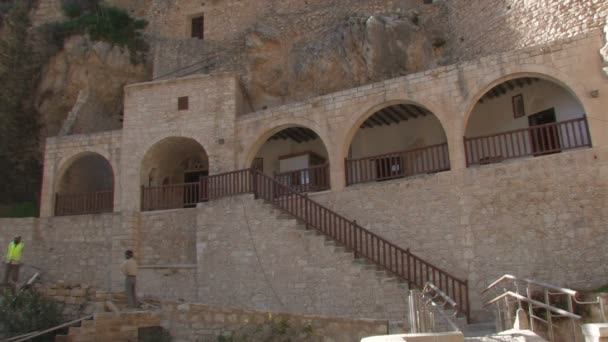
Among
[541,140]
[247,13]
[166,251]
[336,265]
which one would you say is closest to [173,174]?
[166,251]

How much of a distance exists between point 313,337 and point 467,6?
12.9 m

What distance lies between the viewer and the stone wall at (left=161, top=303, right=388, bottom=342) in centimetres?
897

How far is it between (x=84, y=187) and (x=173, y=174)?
11.0ft

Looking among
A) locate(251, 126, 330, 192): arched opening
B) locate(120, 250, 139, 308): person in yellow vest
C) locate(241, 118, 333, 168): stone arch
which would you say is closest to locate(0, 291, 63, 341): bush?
locate(120, 250, 139, 308): person in yellow vest

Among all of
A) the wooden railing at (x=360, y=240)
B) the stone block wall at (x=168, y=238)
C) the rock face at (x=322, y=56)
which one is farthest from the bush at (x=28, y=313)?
the rock face at (x=322, y=56)

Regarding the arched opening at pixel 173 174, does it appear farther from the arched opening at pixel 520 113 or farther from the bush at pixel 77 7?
the bush at pixel 77 7

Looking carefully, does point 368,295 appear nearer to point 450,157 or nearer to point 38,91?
point 450,157

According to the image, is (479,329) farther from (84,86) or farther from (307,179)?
(84,86)

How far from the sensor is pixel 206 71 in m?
21.6

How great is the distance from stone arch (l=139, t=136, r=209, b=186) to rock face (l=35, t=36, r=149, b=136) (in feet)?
11.1

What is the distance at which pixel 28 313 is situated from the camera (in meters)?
11.3

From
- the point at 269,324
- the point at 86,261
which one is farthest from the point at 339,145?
the point at 86,261

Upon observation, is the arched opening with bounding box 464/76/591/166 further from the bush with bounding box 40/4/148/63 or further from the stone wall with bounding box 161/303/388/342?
the bush with bounding box 40/4/148/63

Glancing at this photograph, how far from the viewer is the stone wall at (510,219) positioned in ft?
37.4
